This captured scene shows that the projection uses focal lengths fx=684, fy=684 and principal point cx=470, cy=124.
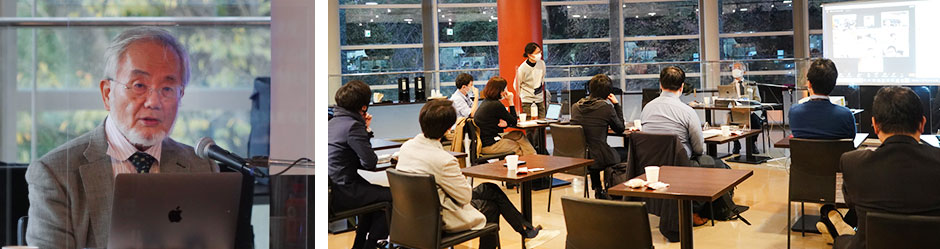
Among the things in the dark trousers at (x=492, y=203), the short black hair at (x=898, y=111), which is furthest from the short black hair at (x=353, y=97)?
the short black hair at (x=898, y=111)

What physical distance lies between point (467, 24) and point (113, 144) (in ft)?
35.3

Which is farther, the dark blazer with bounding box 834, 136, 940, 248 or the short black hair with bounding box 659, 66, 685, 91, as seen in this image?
the short black hair with bounding box 659, 66, 685, 91

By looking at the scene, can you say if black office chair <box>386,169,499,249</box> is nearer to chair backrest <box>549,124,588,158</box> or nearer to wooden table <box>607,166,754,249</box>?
wooden table <box>607,166,754,249</box>

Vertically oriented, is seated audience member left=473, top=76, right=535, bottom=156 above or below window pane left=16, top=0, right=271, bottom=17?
below

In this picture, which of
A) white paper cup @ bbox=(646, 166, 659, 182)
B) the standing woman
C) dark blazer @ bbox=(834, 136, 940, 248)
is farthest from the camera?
the standing woman

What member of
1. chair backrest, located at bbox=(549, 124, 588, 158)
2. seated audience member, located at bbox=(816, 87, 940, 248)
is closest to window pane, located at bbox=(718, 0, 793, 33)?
chair backrest, located at bbox=(549, 124, 588, 158)

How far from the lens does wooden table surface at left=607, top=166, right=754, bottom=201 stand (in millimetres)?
2809

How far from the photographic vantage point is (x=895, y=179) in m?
2.39

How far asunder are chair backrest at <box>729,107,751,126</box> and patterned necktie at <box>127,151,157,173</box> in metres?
6.94

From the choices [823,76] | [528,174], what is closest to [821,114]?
[823,76]

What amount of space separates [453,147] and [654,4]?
24.4 feet

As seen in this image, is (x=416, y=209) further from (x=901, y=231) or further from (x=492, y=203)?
(x=901, y=231)

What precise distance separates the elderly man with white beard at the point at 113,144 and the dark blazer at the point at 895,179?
2.29m

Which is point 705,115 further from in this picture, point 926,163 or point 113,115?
point 113,115
